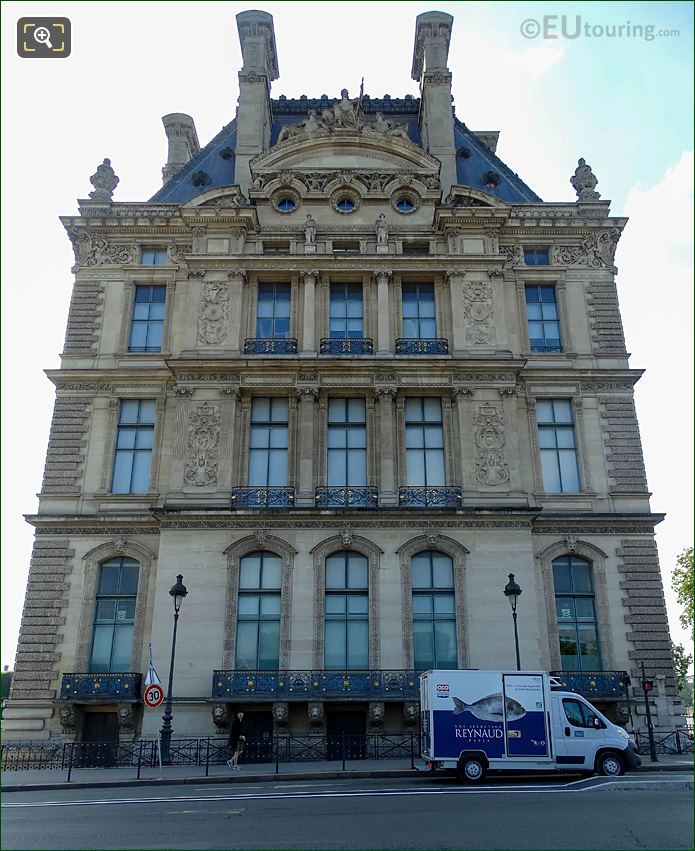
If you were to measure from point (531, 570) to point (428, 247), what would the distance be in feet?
43.5

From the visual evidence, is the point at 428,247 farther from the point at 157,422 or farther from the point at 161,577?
the point at 161,577

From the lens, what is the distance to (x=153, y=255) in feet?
98.5

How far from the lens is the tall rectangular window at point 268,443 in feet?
86.2

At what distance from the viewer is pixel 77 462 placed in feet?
87.6

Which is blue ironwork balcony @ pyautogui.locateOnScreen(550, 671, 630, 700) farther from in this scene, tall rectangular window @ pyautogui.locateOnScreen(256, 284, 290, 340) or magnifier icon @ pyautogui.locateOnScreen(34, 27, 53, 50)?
magnifier icon @ pyautogui.locateOnScreen(34, 27, 53, 50)

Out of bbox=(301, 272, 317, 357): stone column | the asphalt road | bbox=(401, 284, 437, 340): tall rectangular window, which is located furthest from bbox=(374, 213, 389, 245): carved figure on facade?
the asphalt road

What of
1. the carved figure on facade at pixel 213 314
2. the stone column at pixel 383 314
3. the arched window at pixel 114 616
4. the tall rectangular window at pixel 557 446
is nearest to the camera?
the arched window at pixel 114 616

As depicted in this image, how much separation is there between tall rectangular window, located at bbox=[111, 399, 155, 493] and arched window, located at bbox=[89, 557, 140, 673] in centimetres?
274

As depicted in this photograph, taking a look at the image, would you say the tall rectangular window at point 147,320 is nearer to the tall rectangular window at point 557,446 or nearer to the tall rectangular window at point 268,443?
the tall rectangular window at point 268,443

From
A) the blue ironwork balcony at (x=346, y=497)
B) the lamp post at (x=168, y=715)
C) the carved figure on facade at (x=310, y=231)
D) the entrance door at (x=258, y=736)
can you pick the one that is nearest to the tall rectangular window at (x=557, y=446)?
the blue ironwork balcony at (x=346, y=497)

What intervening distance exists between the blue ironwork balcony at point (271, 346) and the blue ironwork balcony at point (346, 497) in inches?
Answer: 221

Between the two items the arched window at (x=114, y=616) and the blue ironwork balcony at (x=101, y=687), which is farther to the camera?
the arched window at (x=114, y=616)

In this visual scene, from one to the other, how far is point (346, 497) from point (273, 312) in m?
8.17

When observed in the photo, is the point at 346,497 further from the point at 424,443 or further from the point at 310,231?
the point at 310,231
